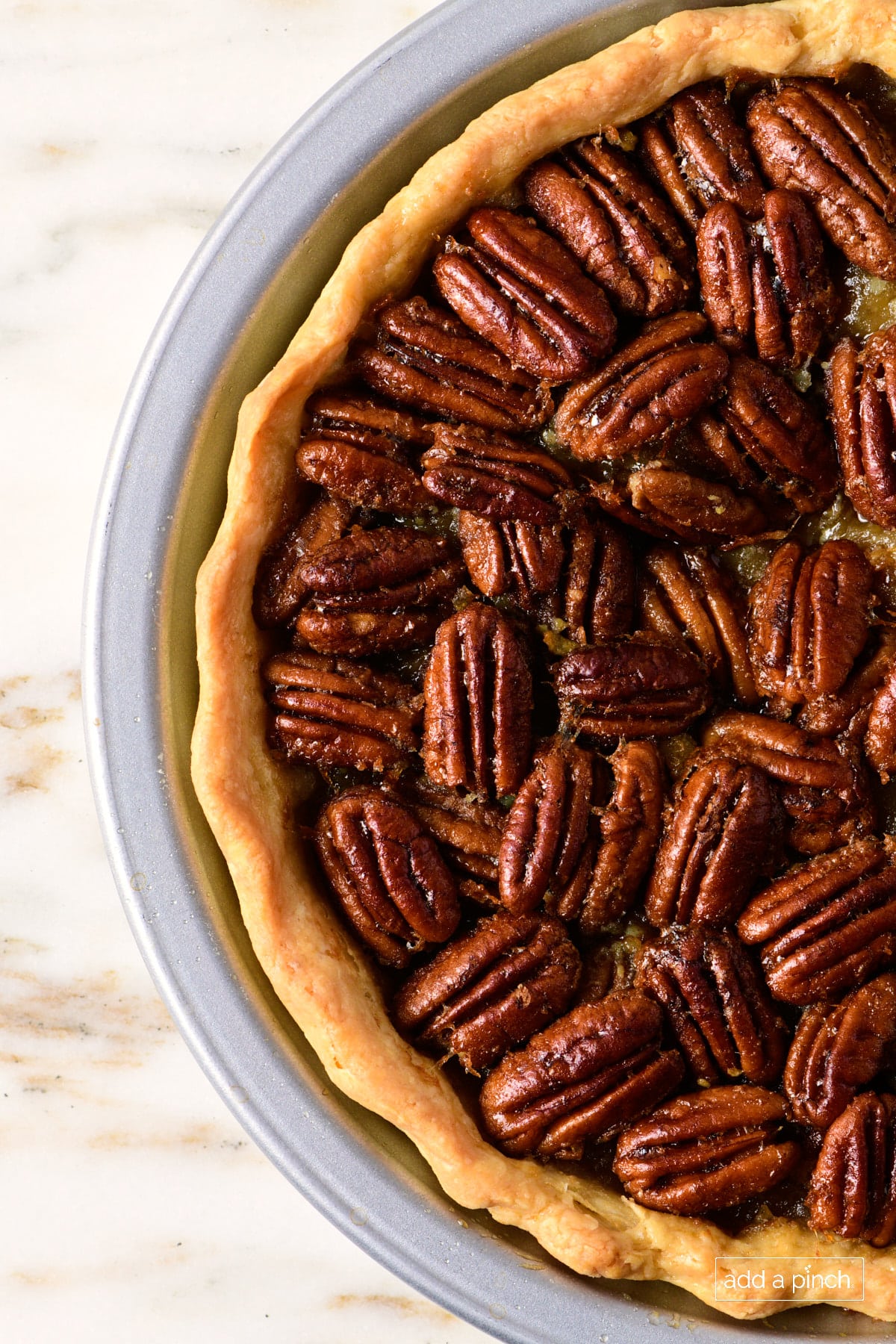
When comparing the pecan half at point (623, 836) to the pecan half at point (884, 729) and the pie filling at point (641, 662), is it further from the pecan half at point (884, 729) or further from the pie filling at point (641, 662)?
the pecan half at point (884, 729)

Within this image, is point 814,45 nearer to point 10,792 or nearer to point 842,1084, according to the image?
point 842,1084

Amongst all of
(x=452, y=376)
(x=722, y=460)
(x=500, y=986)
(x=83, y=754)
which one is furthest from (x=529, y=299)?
(x=83, y=754)

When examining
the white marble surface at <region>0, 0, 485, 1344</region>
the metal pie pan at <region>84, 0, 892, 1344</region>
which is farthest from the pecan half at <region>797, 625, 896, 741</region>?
the white marble surface at <region>0, 0, 485, 1344</region>

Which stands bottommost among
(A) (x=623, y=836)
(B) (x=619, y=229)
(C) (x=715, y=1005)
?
(C) (x=715, y=1005)

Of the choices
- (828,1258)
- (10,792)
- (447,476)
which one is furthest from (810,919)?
(10,792)

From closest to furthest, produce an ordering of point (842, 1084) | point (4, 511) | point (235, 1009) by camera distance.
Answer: point (842, 1084) → point (235, 1009) → point (4, 511)

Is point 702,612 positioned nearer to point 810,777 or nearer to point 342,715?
point 810,777
